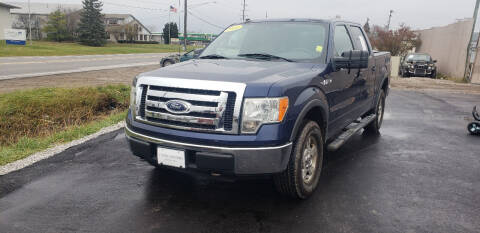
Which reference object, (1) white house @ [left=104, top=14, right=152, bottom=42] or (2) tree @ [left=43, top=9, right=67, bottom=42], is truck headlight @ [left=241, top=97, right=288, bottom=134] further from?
(1) white house @ [left=104, top=14, right=152, bottom=42]

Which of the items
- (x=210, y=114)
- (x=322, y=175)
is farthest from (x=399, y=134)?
(x=210, y=114)

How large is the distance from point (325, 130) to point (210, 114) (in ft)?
4.93

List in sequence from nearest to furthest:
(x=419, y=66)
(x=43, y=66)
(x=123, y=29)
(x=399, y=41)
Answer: (x=43, y=66), (x=419, y=66), (x=399, y=41), (x=123, y=29)

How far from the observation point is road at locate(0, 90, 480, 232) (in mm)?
3176

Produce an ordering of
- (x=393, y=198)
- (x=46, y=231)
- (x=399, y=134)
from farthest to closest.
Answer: (x=399, y=134), (x=393, y=198), (x=46, y=231)

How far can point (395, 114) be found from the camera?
8695 millimetres

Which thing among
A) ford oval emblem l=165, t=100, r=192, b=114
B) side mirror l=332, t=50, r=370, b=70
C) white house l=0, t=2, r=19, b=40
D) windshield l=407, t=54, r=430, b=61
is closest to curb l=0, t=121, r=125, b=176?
ford oval emblem l=165, t=100, r=192, b=114

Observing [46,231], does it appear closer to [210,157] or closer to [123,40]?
[210,157]

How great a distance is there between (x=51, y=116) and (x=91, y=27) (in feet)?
194

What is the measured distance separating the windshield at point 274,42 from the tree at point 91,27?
60.7 meters

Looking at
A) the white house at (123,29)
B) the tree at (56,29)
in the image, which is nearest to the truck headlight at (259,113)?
the tree at (56,29)

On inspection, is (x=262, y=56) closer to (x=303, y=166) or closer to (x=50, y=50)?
(x=303, y=166)

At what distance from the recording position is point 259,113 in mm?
3061

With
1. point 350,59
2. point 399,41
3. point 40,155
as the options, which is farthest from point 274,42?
point 399,41
